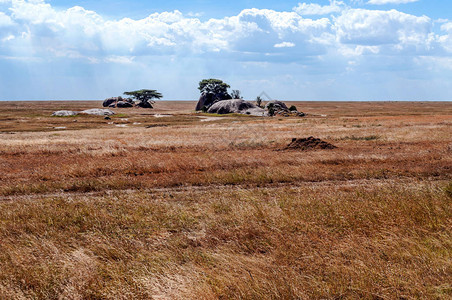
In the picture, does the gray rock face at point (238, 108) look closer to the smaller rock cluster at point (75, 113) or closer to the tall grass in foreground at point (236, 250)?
the smaller rock cluster at point (75, 113)

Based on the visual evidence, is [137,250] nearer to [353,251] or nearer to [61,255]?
[61,255]

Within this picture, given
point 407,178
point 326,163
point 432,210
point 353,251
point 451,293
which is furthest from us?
point 326,163

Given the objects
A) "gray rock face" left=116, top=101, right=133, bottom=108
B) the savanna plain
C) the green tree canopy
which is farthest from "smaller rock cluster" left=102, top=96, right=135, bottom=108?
the savanna plain

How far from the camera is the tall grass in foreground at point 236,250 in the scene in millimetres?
4484

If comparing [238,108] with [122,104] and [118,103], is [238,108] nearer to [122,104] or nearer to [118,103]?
[122,104]

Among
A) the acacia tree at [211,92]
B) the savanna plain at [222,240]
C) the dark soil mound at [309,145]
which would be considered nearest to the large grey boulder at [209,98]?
the acacia tree at [211,92]

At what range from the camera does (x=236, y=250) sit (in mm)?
6098

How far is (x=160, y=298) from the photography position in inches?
172

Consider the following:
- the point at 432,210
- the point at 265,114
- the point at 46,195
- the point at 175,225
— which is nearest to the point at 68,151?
the point at 46,195

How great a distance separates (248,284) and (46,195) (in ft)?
33.5

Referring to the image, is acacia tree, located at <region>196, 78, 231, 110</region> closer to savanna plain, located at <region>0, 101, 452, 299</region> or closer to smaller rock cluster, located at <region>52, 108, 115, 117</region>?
smaller rock cluster, located at <region>52, 108, 115, 117</region>

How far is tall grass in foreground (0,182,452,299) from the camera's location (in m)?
4.48

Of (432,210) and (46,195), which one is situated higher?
(432,210)

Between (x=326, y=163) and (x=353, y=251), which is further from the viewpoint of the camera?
(x=326, y=163)
